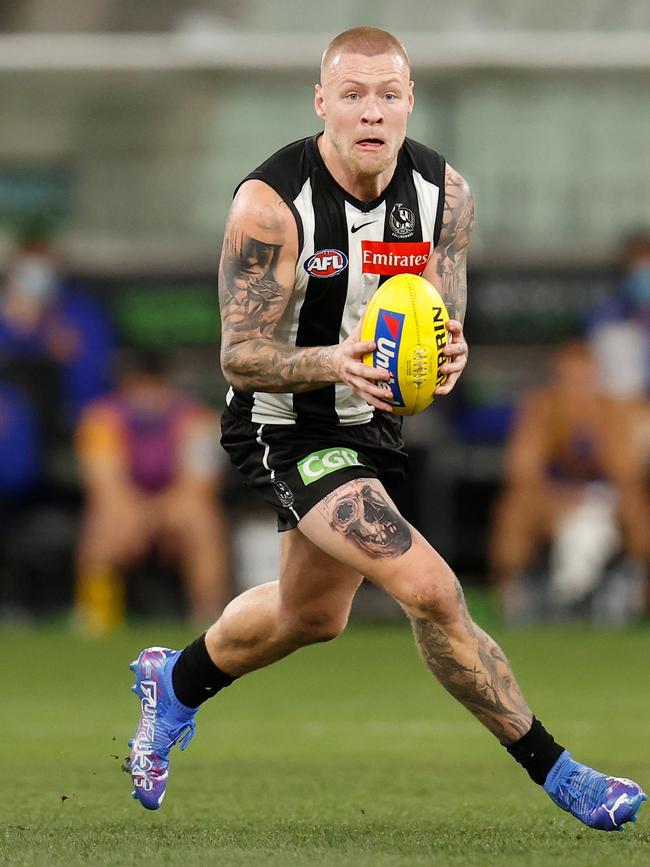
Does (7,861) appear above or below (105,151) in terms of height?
below

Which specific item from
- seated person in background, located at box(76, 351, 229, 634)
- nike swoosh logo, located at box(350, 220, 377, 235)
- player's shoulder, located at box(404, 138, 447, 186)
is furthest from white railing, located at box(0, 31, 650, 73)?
nike swoosh logo, located at box(350, 220, 377, 235)

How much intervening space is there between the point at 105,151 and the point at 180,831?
11807 mm

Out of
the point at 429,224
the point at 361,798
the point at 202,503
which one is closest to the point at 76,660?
the point at 202,503

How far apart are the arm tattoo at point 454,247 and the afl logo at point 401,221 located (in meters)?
0.16

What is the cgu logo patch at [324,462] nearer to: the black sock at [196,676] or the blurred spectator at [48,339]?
the black sock at [196,676]

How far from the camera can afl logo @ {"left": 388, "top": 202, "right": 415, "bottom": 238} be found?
6281 millimetres

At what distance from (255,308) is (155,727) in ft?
5.04

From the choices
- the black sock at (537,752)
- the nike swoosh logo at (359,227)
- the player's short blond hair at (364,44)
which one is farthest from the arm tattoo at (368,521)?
the player's short blond hair at (364,44)

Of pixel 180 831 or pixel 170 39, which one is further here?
pixel 170 39

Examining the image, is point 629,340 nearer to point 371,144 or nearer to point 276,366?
point 371,144

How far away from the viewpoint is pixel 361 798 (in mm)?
6895

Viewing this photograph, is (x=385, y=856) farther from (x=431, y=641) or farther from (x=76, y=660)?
(x=76, y=660)

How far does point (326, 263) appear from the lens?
621 centimetres

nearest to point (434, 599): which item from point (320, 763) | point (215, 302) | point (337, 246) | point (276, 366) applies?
point (276, 366)
